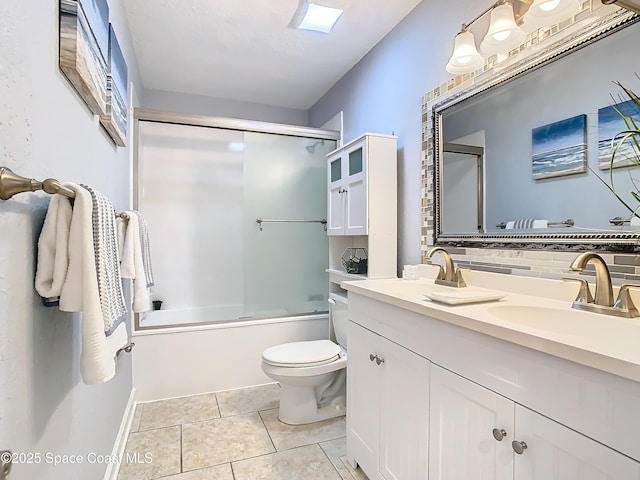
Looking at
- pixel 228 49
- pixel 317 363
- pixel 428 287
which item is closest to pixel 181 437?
pixel 317 363

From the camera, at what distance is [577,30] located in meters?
1.19

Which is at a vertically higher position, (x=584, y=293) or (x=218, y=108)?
(x=218, y=108)

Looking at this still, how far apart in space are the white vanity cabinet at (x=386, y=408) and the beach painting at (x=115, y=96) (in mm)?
1421

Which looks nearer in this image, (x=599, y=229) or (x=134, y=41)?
(x=599, y=229)

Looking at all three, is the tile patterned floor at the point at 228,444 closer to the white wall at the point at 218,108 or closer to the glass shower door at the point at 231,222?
the glass shower door at the point at 231,222

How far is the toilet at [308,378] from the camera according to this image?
200 cm

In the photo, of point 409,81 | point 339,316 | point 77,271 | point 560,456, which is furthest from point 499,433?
point 409,81

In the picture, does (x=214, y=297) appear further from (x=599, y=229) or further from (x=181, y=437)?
(x=599, y=229)

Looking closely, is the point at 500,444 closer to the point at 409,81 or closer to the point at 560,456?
the point at 560,456

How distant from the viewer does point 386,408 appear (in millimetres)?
1396

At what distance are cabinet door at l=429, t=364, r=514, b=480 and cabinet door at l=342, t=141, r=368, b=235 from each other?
118 cm

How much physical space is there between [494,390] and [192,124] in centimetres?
248

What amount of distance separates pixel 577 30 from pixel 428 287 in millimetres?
1096

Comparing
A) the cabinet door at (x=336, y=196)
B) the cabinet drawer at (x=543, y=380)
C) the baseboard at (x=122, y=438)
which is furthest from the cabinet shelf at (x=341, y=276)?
the baseboard at (x=122, y=438)
